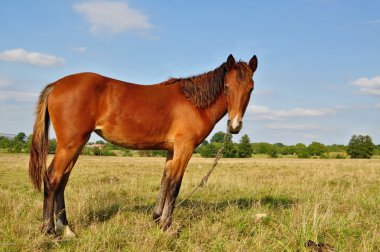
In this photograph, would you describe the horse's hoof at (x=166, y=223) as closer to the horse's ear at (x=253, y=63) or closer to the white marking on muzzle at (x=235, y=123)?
the white marking on muzzle at (x=235, y=123)

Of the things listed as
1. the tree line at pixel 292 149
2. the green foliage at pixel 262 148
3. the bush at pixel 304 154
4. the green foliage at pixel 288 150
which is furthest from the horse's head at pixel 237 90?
the green foliage at pixel 288 150

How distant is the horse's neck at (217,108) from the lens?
6.17 m

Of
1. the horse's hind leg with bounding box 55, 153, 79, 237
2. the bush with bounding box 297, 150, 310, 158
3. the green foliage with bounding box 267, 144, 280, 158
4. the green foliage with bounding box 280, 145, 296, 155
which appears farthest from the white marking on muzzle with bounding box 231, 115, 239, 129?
the green foliage with bounding box 280, 145, 296, 155

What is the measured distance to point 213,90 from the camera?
6.20 meters

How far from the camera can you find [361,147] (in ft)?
237

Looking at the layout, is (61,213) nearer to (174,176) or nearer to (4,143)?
(174,176)

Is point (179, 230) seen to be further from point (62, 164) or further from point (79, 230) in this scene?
point (62, 164)

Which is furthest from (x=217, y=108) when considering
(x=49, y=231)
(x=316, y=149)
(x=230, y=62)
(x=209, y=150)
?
(x=316, y=149)

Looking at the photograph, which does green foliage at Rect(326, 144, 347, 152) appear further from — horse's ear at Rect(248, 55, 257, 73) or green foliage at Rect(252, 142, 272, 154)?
horse's ear at Rect(248, 55, 257, 73)

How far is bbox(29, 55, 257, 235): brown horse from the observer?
528cm

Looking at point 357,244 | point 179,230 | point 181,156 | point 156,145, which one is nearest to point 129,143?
point 156,145

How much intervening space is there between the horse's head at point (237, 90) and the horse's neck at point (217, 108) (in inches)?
10.0

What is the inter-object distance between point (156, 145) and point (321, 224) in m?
2.89

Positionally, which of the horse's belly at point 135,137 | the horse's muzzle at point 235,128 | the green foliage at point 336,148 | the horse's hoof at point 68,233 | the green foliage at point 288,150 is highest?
the green foliage at point 336,148
